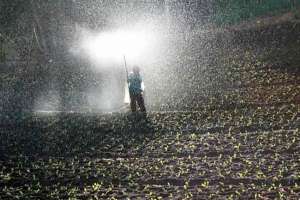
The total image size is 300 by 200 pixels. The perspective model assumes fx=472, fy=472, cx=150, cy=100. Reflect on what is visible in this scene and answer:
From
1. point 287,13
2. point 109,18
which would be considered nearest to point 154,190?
point 287,13

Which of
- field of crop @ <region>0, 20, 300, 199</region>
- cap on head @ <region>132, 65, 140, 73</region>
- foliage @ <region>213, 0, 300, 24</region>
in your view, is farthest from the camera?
foliage @ <region>213, 0, 300, 24</region>

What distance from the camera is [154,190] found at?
501 inches

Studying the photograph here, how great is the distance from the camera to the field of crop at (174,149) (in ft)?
42.0

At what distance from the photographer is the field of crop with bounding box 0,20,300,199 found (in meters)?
12.8

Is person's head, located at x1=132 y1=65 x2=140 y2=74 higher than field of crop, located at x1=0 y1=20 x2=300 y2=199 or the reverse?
higher

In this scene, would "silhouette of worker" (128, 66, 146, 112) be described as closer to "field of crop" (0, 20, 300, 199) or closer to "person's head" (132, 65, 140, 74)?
"person's head" (132, 65, 140, 74)

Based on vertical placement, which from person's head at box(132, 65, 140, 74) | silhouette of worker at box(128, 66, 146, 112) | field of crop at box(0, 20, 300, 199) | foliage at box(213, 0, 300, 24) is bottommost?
field of crop at box(0, 20, 300, 199)

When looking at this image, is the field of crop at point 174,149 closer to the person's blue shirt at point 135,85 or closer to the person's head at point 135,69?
the person's blue shirt at point 135,85

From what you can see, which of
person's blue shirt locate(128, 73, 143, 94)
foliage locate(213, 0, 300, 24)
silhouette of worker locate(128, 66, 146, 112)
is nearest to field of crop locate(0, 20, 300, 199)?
silhouette of worker locate(128, 66, 146, 112)

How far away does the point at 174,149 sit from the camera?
52.5 feet

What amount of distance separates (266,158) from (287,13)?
24.7m

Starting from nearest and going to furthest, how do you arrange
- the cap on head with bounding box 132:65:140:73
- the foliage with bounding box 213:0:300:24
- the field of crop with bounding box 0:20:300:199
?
the field of crop with bounding box 0:20:300:199, the cap on head with bounding box 132:65:140:73, the foliage with bounding box 213:0:300:24

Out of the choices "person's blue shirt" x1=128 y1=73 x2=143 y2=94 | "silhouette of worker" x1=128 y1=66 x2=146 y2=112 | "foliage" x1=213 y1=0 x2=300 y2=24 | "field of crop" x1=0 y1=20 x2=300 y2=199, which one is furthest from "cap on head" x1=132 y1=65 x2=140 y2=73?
"foliage" x1=213 y1=0 x2=300 y2=24

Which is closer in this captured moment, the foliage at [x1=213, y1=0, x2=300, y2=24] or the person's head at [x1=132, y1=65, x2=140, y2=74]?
the person's head at [x1=132, y1=65, x2=140, y2=74]
